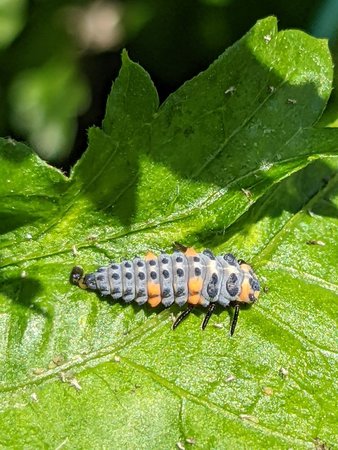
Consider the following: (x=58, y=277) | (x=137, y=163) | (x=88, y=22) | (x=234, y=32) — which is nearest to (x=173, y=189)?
(x=137, y=163)

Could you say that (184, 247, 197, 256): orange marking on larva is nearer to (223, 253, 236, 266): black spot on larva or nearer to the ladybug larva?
the ladybug larva

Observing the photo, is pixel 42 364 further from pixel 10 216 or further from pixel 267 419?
pixel 267 419

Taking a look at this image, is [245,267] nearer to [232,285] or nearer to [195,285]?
[232,285]

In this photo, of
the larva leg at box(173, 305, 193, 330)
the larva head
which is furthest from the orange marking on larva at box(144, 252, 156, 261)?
the larva head

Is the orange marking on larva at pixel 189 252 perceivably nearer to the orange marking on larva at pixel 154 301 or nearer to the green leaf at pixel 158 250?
the green leaf at pixel 158 250

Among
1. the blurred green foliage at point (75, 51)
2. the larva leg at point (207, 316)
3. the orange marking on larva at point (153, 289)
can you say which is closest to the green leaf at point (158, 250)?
the larva leg at point (207, 316)

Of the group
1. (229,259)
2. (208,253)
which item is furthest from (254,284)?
(208,253)
